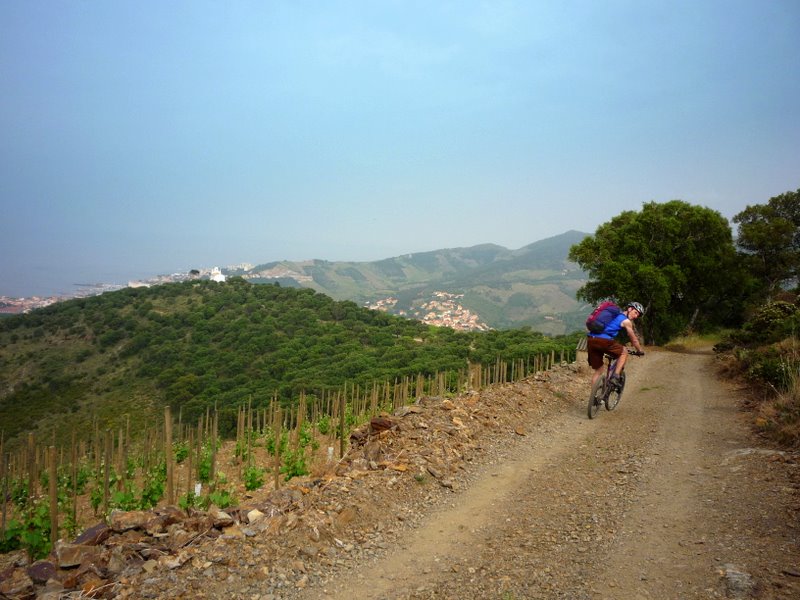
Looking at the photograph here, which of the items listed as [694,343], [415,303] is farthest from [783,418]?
[415,303]

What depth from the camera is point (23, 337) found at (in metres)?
Result: 59.5

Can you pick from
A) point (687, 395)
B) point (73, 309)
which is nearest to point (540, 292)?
point (73, 309)

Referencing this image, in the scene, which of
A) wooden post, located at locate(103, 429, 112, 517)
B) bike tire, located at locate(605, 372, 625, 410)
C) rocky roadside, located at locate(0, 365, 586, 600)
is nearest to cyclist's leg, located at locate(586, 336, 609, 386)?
bike tire, located at locate(605, 372, 625, 410)

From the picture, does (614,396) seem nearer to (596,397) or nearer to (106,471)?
(596,397)

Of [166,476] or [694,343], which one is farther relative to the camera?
[694,343]

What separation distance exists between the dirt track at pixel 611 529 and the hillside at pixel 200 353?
66.4 feet

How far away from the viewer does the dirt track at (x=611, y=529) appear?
333cm

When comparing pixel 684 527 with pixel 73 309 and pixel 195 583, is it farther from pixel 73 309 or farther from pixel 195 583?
pixel 73 309

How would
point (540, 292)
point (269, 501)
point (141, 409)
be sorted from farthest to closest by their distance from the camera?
point (540, 292) < point (141, 409) < point (269, 501)

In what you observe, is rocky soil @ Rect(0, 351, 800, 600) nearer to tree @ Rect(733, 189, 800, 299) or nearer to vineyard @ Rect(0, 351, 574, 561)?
vineyard @ Rect(0, 351, 574, 561)

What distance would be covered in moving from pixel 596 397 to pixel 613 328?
4.38 ft

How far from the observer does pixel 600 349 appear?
8125mm

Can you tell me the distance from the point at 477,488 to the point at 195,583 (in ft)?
10.3

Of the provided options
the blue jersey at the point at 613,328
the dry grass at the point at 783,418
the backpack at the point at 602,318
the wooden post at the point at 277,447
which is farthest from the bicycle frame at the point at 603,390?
the wooden post at the point at 277,447
